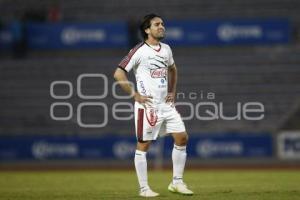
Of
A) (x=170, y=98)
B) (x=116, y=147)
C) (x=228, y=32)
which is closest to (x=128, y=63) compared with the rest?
(x=170, y=98)

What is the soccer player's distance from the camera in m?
8.68

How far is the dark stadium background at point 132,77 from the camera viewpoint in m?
18.5

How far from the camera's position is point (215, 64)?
19891 mm

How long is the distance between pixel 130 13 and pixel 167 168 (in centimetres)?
622

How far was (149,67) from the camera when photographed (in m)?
8.74

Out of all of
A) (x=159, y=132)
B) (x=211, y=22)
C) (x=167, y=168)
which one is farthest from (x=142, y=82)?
(x=211, y=22)

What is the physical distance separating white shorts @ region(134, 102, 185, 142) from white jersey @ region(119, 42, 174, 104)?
0.40ft

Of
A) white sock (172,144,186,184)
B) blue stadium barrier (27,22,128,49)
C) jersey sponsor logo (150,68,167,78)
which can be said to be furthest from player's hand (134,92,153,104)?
blue stadium barrier (27,22,128,49)

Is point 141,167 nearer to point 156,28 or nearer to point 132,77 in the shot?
point 156,28

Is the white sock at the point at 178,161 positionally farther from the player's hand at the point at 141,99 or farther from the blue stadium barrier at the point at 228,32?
the blue stadium barrier at the point at 228,32

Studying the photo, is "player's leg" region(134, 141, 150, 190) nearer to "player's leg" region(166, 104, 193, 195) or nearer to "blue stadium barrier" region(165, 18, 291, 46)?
"player's leg" region(166, 104, 193, 195)

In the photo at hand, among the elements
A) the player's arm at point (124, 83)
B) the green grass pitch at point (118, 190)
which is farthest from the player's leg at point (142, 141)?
the green grass pitch at point (118, 190)

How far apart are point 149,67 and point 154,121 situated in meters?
0.62

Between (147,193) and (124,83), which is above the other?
(124,83)
